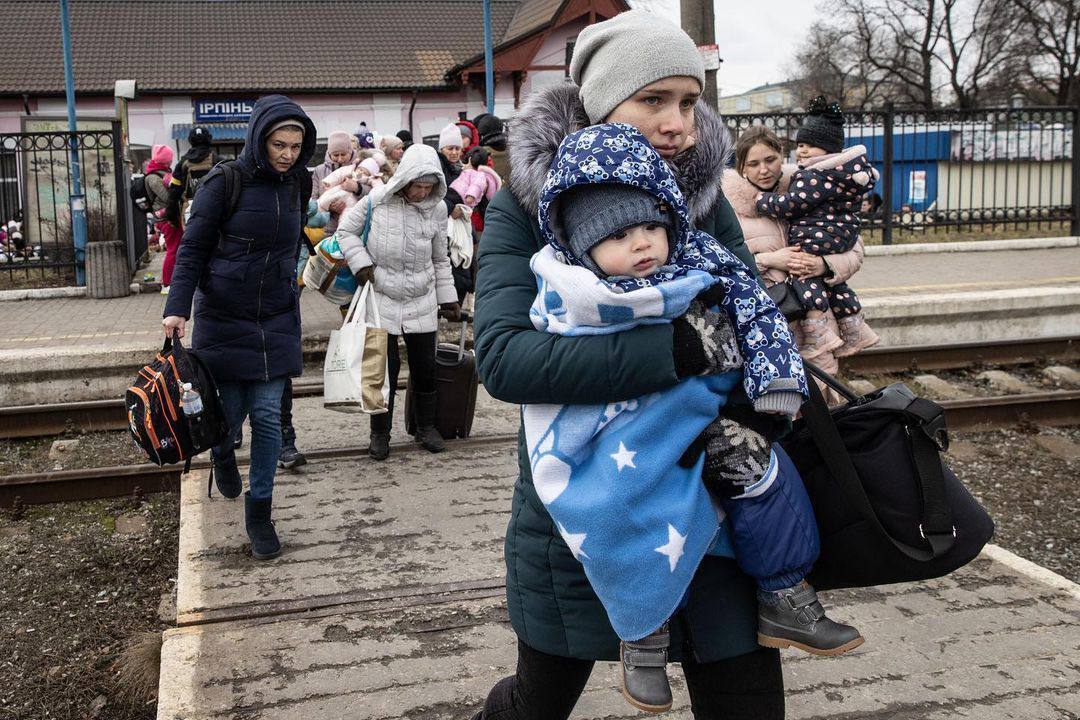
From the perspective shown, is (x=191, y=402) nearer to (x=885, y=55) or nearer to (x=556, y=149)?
(x=556, y=149)

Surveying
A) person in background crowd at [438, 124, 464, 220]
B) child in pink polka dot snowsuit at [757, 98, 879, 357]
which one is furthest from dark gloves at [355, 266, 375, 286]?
person in background crowd at [438, 124, 464, 220]

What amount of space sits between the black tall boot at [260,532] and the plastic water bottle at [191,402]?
0.53 meters

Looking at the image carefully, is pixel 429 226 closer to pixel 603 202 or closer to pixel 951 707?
pixel 951 707

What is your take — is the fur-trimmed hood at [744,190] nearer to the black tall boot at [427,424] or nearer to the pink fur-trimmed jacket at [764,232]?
the pink fur-trimmed jacket at [764,232]

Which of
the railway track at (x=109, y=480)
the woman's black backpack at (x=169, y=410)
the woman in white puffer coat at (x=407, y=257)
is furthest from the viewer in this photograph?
the railway track at (x=109, y=480)

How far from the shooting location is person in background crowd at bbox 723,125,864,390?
16.9 feet

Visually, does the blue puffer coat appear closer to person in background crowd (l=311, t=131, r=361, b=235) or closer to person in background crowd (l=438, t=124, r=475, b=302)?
person in background crowd (l=311, t=131, r=361, b=235)

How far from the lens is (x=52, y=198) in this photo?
14172 millimetres

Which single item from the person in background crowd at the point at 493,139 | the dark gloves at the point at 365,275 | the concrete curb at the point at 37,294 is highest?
the person in background crowd at the point at 493,139

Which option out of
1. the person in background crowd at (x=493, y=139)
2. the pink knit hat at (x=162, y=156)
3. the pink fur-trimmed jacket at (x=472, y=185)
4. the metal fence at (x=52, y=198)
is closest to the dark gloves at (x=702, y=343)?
the person in background crowd at (x=493, y=139)

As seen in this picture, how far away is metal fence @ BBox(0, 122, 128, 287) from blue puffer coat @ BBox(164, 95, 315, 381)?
929cm

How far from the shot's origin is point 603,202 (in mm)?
2033

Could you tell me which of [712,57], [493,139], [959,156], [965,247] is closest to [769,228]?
[493,139]

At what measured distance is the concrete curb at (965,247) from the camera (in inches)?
627
